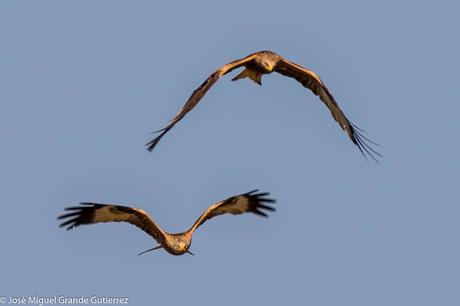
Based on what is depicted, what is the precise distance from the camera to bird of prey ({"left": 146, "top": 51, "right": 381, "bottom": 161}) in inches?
889

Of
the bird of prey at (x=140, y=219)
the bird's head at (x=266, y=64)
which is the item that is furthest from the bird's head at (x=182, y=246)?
the bird's head at (x=266, y=64)

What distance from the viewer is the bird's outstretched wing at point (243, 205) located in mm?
23766

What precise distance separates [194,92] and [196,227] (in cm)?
226

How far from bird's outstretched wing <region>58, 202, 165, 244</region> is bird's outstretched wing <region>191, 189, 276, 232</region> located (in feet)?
3.00

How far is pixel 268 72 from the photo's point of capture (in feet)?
78.5

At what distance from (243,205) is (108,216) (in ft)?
7.89

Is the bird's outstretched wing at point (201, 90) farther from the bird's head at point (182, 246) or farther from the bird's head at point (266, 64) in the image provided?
the bird's head at point (182, 246)

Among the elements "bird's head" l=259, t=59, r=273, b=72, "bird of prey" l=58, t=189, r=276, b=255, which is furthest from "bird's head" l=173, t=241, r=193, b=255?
"bird's head" l=259, t=59, r=273, b=72

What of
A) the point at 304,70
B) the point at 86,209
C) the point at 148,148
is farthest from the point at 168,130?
the point at 304,70

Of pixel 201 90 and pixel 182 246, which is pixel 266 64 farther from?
pixel 182 246

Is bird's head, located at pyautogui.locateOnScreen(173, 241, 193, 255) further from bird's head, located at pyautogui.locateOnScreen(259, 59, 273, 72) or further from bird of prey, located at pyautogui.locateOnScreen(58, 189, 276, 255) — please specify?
bird's head, located at pyautogui.locateOnScreen(259, 59, 273, 72)

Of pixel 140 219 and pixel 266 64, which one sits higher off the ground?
pixel 266 64

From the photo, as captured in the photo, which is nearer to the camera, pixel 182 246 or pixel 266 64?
pixel 182 246

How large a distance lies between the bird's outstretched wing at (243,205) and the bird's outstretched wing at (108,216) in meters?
0.91
